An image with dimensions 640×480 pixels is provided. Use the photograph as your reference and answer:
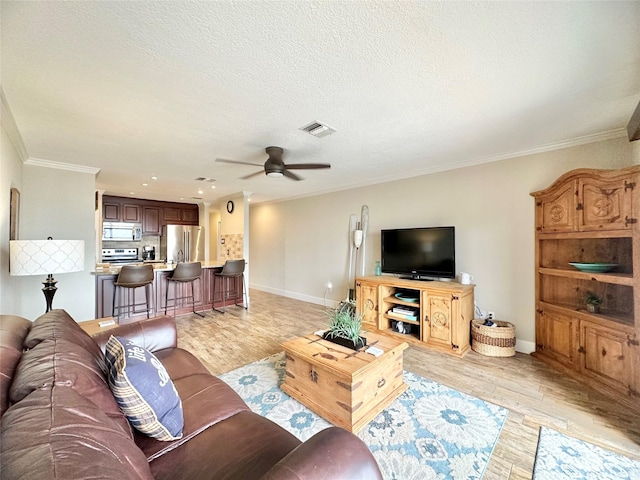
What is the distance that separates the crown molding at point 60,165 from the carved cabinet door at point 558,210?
18.7ft

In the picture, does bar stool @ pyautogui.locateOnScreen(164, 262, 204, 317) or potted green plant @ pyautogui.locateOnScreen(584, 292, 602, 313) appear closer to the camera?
potted green plant @ pyautogui.locateOnScreen(584, 292, 602, 313)

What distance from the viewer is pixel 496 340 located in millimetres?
2980

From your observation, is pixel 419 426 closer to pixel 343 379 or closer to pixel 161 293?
pixel 343 379

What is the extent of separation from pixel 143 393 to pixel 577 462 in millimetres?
2387

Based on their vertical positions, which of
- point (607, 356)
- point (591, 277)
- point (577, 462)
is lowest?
point (577, 462)

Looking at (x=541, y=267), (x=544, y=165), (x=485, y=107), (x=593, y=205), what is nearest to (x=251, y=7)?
(x=485, y=107)

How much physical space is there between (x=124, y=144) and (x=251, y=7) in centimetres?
243

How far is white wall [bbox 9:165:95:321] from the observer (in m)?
3.37

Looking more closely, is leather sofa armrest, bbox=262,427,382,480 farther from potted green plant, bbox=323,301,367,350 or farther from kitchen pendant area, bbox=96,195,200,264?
kitchen pendant area, bbox=96,195,200,264

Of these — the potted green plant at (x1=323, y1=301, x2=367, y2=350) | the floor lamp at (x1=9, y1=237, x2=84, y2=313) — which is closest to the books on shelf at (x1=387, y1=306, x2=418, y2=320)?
the potted green plant at (x1=323, y1=301, x2=367, y2=350)

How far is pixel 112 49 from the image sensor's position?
1.47 m

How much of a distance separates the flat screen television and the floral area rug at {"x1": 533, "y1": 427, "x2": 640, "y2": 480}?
6.22 feet

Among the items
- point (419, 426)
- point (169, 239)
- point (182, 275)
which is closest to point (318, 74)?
point (419, 426)

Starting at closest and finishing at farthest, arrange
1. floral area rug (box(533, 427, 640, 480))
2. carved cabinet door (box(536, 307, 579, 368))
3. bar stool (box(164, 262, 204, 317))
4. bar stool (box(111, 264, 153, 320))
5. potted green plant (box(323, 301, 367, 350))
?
floral area rug (box(533, 427, 640, 480))
potted green plant (box(323, 301, 367, 350))
carved cabinet door (box(536, 307, 579, 368))
bar stool (box(111, 264, 153, 320))
bar stool (box(164, 262, 204, 317))
